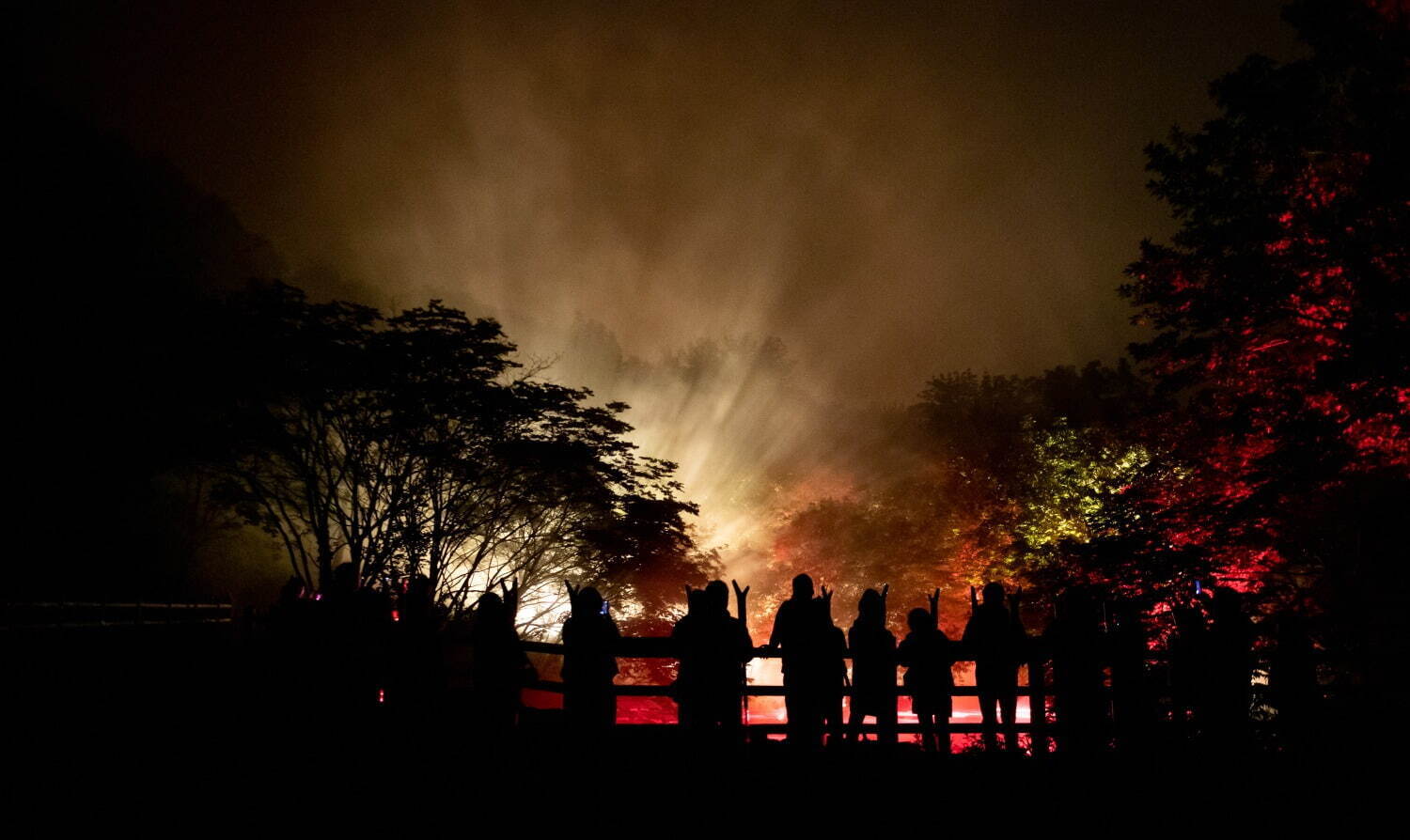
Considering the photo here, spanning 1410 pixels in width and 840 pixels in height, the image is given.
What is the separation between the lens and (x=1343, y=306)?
10.6 metres

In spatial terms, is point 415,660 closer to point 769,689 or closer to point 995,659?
point 769,689

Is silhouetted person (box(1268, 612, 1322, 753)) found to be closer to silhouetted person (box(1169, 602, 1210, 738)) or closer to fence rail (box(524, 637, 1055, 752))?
silhouetted person (box(1169, 602, 1210, 738))

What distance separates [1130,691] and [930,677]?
2.11 metres

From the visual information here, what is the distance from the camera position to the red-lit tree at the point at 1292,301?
10.2 metres

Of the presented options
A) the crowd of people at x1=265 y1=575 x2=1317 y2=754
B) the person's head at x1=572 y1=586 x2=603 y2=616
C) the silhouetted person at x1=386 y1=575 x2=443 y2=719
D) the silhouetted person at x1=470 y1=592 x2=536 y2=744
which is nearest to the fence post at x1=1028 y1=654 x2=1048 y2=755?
the crowd of people at x1=265 y1=575 x2=1317 y2=754

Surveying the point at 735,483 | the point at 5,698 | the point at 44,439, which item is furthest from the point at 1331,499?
the point at 735,483

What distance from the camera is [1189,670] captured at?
24.6 ft

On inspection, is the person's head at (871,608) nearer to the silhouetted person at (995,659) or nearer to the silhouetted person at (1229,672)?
the silhouetted person at (995,659)

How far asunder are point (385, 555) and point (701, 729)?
59.2 feet

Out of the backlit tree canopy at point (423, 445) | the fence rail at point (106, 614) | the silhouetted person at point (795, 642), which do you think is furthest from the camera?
the backlit tree canopy at point (423, 445)

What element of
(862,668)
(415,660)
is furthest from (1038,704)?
(415,660)

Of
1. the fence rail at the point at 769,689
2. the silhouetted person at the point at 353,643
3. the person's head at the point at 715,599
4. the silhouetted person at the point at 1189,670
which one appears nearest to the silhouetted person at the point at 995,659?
the fence rail at the point at 769,689

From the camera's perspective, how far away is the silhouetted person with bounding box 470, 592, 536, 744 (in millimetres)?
7879

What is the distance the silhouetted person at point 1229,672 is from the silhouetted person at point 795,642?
4.18m
